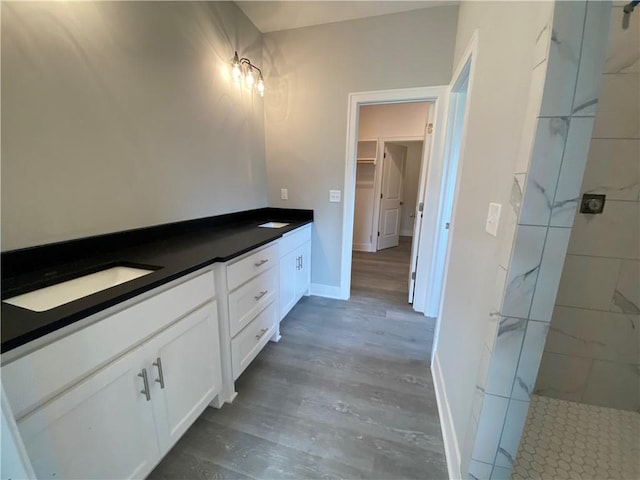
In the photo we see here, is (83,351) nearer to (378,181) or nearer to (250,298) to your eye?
(250,298)

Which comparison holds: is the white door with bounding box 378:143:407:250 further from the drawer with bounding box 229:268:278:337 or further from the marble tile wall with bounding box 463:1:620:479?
the marble tile wall with bounding box 463:1:620:479

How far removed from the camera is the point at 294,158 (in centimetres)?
262

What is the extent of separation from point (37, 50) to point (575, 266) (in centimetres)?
258

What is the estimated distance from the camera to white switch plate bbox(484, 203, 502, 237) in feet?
2.92

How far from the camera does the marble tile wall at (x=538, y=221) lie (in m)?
0.61

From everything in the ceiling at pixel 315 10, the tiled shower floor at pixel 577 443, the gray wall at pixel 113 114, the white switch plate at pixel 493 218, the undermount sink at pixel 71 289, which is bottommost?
the tiled shower floor at pixel 577 443

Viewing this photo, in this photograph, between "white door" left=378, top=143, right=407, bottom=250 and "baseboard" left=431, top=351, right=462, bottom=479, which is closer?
"baseboard" left=431, top=351, right=462, bottom=479

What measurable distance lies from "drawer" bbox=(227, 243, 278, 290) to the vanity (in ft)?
0.03

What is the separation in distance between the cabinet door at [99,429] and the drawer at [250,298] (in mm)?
508

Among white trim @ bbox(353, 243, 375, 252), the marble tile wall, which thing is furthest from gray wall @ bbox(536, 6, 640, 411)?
white trim @ bbox(353, 243, 375, 252)

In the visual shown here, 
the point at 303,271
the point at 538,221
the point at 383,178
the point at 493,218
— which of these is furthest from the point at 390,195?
the point at 538,221

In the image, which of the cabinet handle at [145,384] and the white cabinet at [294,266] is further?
the white cabinet at [294,266]

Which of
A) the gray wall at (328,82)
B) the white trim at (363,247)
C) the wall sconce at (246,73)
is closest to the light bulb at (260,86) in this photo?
the wall sconce at (246,73)

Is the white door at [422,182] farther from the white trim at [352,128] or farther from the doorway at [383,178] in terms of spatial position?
the doorway at [383,178]
